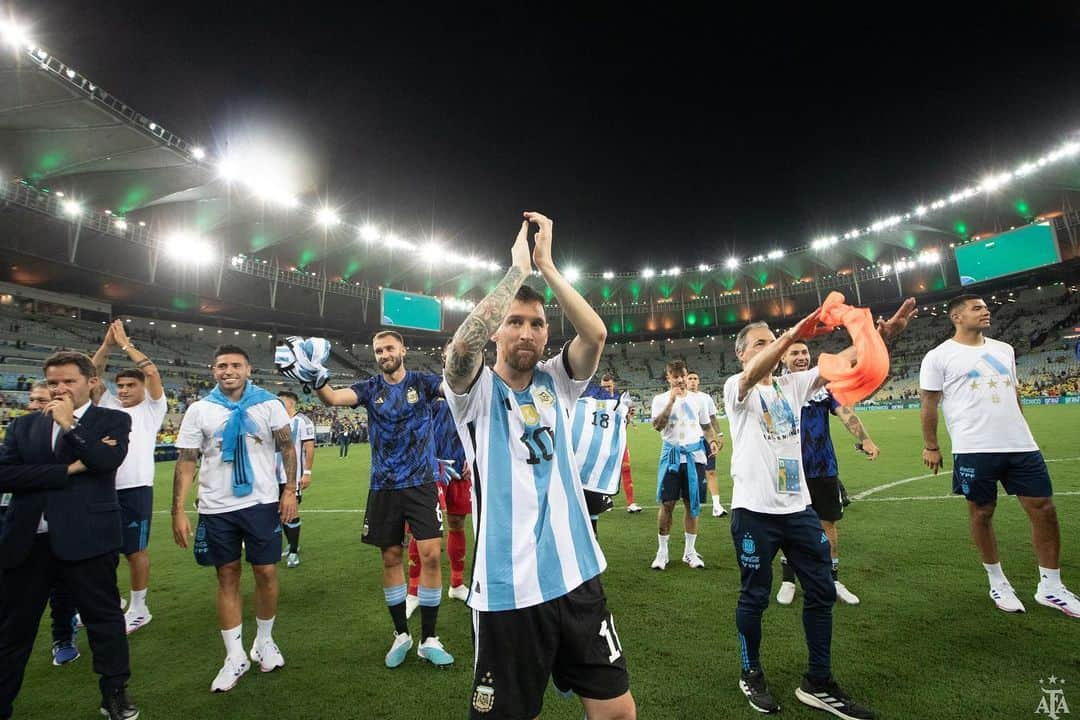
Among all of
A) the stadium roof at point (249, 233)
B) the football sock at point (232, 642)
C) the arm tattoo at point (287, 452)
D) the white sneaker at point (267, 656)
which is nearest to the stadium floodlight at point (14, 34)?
the stadium roof at point (249, 233)

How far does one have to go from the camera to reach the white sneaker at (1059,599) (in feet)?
12.7

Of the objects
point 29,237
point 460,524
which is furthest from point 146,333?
point 460,524

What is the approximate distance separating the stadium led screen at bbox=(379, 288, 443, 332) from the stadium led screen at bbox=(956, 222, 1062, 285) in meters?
44.4

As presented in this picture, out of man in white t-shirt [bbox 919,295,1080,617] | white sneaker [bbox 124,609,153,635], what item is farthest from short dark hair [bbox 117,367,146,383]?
man in white t-shirt [bbox 919,295,1080,617]

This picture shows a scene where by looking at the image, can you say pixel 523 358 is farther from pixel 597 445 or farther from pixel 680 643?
pixel 680 643

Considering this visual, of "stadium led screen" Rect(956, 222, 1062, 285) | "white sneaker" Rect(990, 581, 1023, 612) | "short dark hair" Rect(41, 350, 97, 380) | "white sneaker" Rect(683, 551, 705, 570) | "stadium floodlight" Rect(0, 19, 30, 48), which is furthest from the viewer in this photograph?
"stadium led screen" Rect(956, 222, 1062, 285)

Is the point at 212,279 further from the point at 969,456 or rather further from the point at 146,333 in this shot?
the point at 969,456

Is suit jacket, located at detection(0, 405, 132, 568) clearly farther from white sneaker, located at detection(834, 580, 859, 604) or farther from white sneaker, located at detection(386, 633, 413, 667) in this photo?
white sneaker, located at detection(834, 580, 859, 604)

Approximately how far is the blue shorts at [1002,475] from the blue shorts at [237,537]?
5.94m

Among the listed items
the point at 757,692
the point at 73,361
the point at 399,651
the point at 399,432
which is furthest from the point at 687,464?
the point at 73,361

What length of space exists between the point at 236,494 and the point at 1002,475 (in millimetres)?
6415

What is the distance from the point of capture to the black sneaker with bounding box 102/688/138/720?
3.14 metres

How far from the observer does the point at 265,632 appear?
12.8ft

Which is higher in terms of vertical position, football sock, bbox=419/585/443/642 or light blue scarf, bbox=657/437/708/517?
light blue scarf, bbox=657/437/708/517
